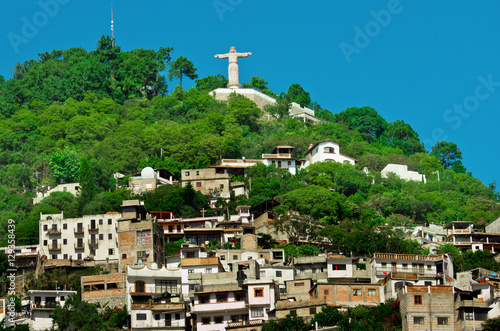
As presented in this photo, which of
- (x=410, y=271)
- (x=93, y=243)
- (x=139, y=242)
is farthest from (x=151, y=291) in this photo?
(x=410, y=271)

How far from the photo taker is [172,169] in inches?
3686

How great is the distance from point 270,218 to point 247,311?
68.1ft

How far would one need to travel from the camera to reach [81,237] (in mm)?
75562

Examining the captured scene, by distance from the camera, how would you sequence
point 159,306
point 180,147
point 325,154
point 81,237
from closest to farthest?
point 159,306, point 81,237, point 180,147, point 325,154

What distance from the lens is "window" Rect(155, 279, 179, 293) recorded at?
61312 millimetres

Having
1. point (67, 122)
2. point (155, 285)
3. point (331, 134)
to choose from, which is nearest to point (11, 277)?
→ point (155, 285)

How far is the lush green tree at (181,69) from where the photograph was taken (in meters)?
136

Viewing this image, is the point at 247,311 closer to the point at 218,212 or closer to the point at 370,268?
the point at 370,268

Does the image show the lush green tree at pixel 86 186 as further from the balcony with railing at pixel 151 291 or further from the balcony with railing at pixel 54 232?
the balcony with railing at pixel 151 291

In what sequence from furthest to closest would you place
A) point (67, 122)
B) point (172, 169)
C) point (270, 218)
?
point (67, 122) < point (172, 169) < point (270, 218)

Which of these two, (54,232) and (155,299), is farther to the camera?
(54,232)

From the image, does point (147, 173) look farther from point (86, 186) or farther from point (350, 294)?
point (350, 294)

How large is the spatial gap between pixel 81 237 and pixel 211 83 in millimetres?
61411

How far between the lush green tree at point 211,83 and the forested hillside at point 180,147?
0.20m
